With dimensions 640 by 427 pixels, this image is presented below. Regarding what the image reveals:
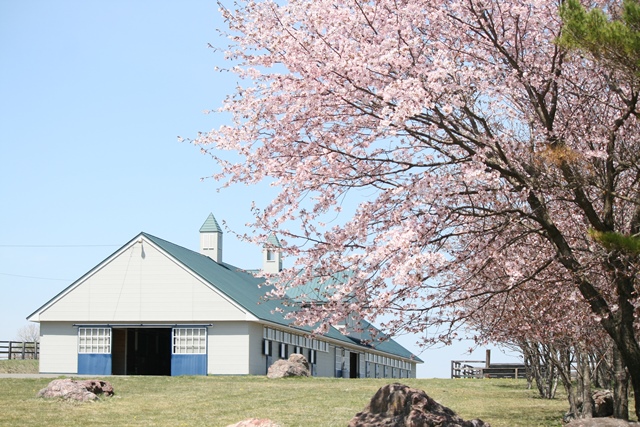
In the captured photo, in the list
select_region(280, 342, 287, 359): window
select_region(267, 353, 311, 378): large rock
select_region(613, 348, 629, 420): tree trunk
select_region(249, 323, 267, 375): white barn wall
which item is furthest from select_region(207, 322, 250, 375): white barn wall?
select_region(613, 348, 629, 420): tree trunk

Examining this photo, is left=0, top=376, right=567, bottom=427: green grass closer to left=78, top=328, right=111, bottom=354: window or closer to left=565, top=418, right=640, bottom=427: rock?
left=565, top=418, right=640, bottom=427: rock

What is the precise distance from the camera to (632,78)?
10.1 meters

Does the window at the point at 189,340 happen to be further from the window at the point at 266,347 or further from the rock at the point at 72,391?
the rock at the point at 72,391

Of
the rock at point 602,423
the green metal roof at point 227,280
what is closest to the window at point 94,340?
the green metal roof at point 227,280

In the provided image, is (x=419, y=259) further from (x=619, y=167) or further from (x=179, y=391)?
(x=179, y=391)

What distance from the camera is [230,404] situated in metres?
20.0

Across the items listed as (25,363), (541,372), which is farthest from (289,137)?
(25,363)

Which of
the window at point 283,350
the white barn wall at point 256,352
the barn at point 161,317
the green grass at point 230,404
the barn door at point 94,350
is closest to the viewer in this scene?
the green grass at point 230,404

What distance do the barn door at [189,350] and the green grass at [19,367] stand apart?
7498 millimetres

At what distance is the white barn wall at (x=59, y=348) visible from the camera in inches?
1474

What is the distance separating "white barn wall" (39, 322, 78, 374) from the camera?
123ft

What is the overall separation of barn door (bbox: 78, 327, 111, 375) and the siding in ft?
1.98

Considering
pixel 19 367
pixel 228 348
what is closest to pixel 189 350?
pixel 228 348

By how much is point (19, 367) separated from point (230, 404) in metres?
23.8
